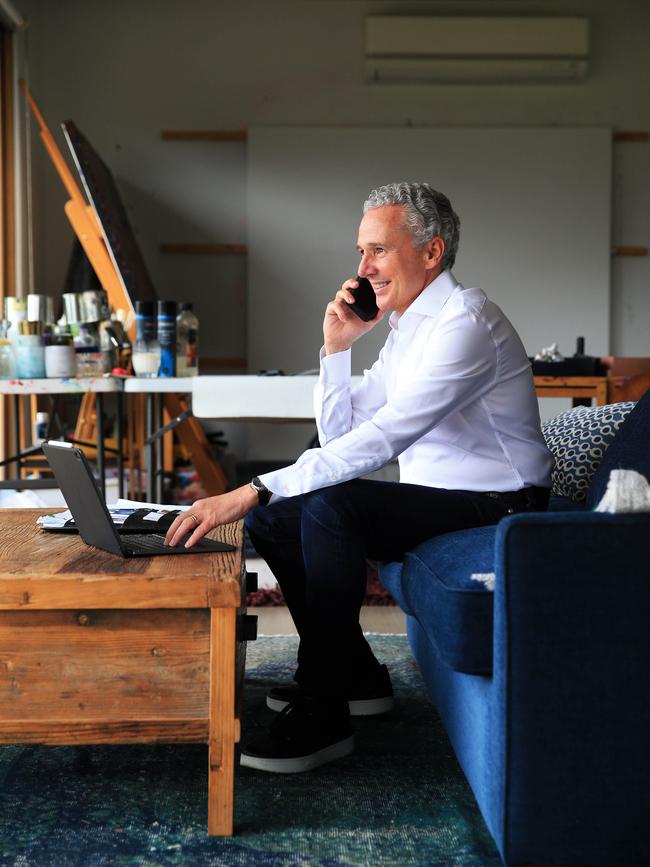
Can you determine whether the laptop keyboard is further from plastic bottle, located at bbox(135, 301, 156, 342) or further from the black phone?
plastic bottle, located at bbox(135, 301, 156, 342)

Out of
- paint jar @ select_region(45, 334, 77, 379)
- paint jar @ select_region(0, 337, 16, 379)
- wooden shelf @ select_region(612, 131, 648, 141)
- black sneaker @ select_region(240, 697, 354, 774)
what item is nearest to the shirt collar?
black sneaker @ select_region(240, 697, 354, 774)

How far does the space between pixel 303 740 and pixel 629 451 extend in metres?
0.80

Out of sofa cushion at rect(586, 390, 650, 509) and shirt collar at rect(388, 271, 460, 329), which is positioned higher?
shirt collar at rect(388, 271, 460, 329)

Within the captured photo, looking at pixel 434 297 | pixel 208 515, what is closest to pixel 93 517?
pixel 208 515

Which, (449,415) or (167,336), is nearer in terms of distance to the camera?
(449,415)

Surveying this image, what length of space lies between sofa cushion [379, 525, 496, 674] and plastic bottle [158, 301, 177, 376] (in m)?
1.65

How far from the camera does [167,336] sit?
10.2 ft

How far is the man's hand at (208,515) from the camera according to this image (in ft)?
5.04

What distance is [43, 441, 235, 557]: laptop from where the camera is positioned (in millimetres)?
1475

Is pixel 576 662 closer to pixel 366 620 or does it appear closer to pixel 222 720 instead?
pixel 222 720

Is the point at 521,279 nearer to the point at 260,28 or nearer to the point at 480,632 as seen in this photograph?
the point at 260,28

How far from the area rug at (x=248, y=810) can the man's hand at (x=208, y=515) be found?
0.41 meters

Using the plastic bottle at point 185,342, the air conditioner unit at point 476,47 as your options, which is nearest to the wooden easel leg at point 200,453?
the plastic bottle at point 185,342

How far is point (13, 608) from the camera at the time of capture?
134 cm
